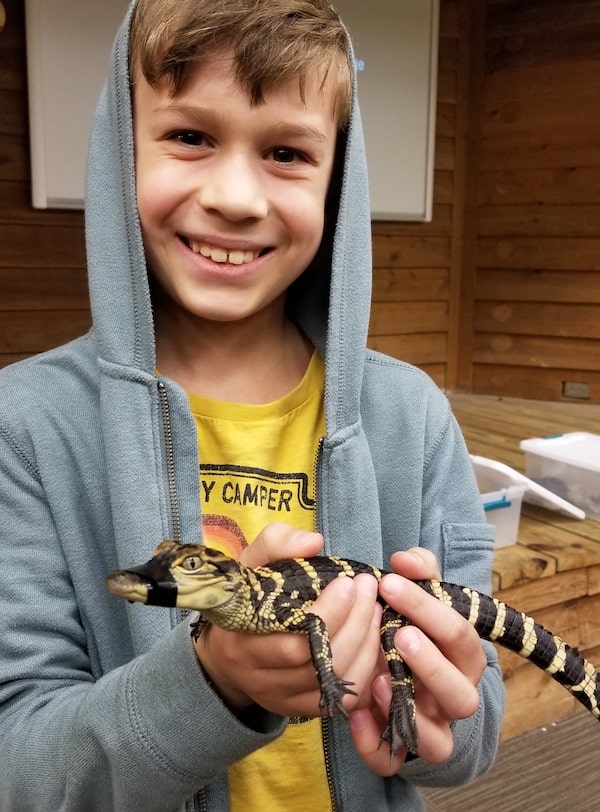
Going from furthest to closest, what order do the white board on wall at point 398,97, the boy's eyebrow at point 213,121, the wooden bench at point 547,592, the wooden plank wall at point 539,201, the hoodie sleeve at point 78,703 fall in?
the wooden plank wall at point 539,201, the white board on wall at point 398,97, the wooden bench at point 547,592, the boy's eyebrow at point 213,121, the hoodie sleeve at point 78,703

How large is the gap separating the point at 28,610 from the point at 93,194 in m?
0.52

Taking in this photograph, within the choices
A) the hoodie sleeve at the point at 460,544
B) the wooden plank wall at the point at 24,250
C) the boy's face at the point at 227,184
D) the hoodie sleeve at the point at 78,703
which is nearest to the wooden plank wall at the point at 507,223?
the wooden plank wall at the point at 24,250

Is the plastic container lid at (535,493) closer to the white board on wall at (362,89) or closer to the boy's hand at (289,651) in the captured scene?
the boy's hand at (289,651)

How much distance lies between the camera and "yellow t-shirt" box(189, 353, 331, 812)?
1032 mm

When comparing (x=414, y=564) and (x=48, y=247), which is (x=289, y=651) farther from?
(x=48, y=247)

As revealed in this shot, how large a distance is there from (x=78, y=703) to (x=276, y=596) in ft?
0.81

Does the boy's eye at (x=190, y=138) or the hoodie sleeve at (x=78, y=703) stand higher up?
the boy's eye at (x=190, y=138)

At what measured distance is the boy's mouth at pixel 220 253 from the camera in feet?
3.34

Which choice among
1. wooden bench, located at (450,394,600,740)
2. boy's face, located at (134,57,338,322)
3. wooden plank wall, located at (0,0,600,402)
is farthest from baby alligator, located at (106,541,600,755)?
wooden plank wall, located at (0,0,600,402)

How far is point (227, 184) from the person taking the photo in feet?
3.15

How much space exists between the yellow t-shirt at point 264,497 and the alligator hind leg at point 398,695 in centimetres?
20

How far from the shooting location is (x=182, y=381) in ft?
3.71

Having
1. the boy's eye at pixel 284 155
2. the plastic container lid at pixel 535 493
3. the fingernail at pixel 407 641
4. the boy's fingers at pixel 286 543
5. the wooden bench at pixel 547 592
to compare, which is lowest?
the wooden bench at pixel 547 592

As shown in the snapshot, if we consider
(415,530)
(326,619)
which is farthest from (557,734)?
(326,619)
